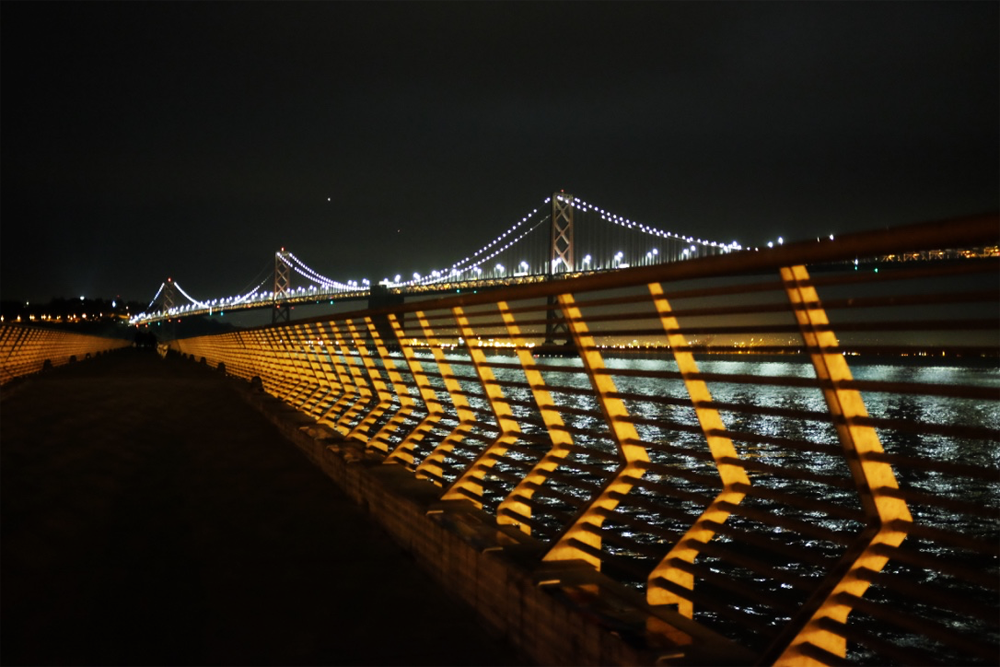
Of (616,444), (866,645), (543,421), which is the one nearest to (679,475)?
Answer: (616,444)

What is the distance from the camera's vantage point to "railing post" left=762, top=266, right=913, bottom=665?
211 cm

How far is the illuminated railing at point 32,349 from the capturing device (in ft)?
60.3

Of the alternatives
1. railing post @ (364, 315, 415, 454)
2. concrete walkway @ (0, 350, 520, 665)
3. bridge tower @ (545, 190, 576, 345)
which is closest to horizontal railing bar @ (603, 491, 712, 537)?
concrete walkway @ (0, 350, 520, 665)

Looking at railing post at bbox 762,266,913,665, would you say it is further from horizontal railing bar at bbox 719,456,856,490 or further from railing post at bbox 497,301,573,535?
railing post at bbox 497,301,573,535

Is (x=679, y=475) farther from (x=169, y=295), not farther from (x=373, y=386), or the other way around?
(x=169, y=295)

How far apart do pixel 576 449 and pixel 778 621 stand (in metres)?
2.11

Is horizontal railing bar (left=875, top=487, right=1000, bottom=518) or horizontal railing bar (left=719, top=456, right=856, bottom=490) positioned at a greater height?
horizontal railing bar (left=719, top=456, right=856, bottom=490)

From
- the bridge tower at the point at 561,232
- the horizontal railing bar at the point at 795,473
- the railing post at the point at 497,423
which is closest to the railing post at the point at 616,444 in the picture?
the horizontal railing bar at the point at 795,473

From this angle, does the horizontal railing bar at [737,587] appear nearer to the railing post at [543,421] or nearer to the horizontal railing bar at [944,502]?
the horizontal railing bar at [944,502]

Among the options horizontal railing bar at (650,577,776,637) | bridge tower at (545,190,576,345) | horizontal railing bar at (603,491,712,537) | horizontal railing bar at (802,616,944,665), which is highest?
bridge tower at (545,190,576,345)

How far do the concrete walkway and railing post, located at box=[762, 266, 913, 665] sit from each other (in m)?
1.29

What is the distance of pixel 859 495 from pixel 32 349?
78.4 feet

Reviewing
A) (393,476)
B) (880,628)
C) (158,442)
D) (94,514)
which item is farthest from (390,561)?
(158,442)

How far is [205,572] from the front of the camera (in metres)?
4.35
